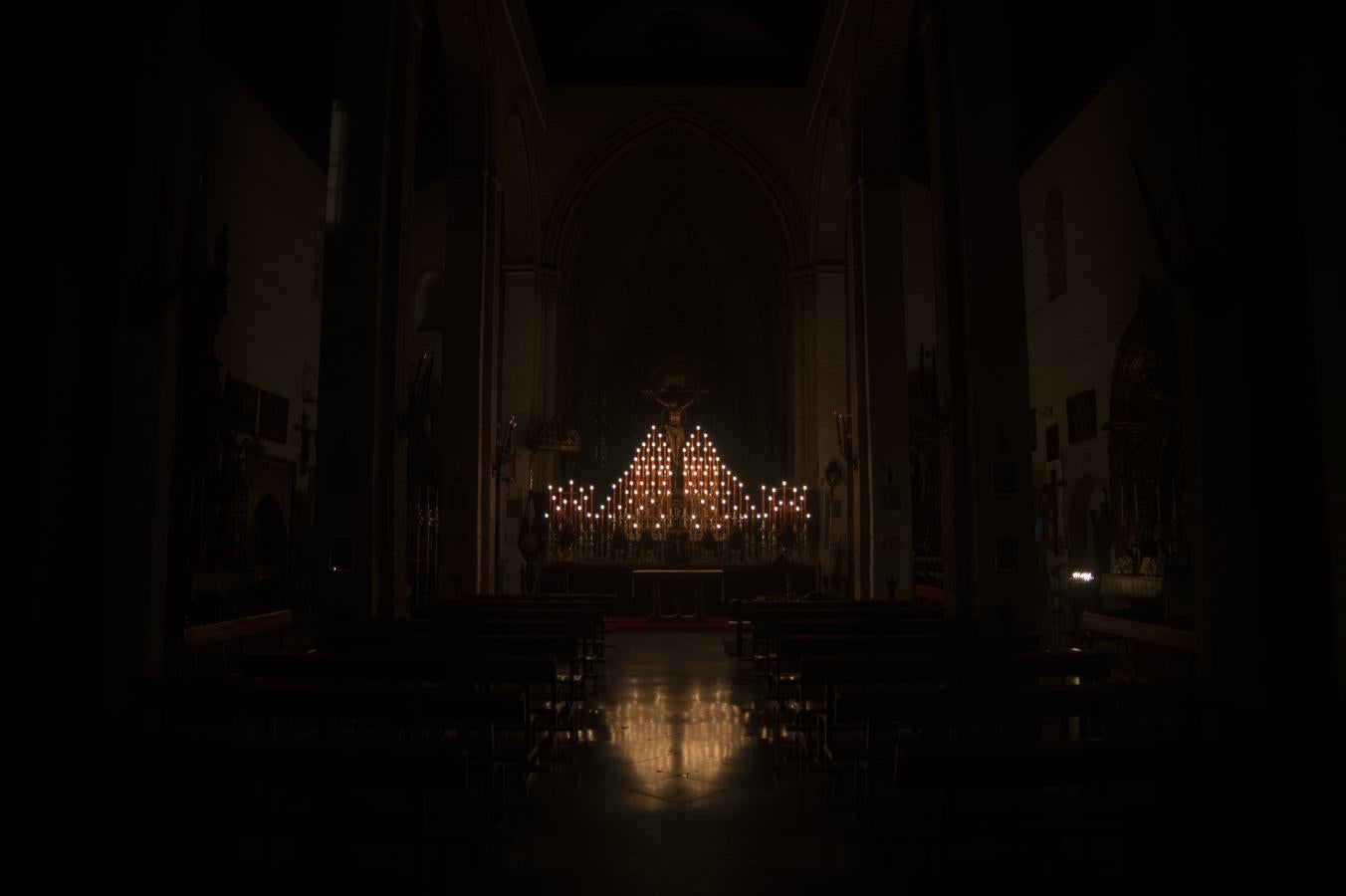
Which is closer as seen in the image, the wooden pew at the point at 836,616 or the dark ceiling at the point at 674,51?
the wooden pew at the point at 836,616

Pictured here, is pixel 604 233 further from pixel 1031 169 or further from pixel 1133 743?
pixel 1133 743

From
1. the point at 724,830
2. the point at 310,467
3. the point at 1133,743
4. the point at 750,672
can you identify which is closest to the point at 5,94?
the point at 724,830

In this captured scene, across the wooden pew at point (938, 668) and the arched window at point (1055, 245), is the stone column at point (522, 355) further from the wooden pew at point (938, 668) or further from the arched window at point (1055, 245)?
the wooden pew at point (938, 668)

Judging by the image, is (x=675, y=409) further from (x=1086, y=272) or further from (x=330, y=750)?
(x=330, y=750)

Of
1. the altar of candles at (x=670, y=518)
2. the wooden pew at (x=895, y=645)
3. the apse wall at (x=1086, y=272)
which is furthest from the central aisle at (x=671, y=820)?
the apse wall at (x=1086, y=272)

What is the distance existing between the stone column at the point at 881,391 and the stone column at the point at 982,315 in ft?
12.8

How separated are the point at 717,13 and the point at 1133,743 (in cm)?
2224

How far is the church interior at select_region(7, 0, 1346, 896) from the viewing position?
3918mm

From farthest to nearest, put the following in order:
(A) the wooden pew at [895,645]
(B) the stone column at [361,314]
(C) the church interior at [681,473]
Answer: (B) the stone column at [361,314]
(A) the wooden pew at [895,645]
(C) the church interior at [681,473]

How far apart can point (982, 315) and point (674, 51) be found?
1545cm

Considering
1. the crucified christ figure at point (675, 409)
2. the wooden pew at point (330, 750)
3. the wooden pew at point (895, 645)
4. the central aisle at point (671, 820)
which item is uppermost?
the crucified christ figure at point (675, 409)

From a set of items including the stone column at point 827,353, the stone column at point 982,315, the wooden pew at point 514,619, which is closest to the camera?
the wooden pew at point 514,619

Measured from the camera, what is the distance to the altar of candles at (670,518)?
1877 cm

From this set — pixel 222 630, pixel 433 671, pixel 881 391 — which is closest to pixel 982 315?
pixel 881 391
